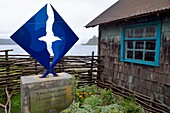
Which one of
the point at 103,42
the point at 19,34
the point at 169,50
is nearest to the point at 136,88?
the point at 169,50

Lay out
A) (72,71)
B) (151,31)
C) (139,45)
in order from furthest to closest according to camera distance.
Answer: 1. (72,71)
2. (139,45)
3. (151,31)

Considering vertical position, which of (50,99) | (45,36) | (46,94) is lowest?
(50,99)

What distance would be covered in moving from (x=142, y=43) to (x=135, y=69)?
796mm

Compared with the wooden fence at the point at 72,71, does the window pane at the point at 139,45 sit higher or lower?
higher

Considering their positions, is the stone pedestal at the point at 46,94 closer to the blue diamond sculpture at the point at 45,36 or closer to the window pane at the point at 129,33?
the blue diamond sculpture at the point at 45,36

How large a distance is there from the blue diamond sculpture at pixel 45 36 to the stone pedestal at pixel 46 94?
0.39m

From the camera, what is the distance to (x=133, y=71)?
525 cm

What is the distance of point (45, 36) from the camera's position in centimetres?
362

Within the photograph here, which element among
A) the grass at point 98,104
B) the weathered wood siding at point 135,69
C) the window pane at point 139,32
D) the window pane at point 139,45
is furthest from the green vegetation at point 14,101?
the window pane at point 139,32

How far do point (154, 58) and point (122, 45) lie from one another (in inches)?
51.4

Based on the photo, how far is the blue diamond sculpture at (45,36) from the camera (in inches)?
136

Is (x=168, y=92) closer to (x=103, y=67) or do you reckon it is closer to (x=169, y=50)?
(x=169, y=50)

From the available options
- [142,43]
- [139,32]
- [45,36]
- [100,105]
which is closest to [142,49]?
[142,43]

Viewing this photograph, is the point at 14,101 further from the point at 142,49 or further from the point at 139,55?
the point at 142,49
